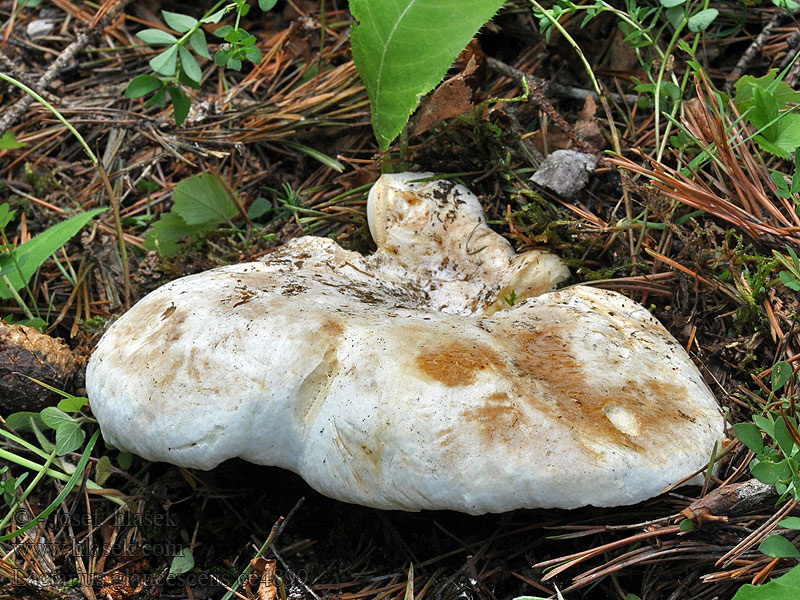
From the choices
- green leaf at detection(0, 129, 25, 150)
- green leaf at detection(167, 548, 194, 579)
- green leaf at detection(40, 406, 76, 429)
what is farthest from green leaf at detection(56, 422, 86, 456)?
green leaf at detection(0, 129, 25, 150)

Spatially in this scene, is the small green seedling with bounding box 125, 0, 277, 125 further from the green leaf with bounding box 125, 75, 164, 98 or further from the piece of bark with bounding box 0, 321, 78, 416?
the piece of bark with bounding box 0, 321, 78, 416

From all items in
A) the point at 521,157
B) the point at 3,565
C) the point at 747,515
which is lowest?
the point at 3,565

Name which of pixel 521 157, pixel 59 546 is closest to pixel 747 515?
pixel 521 157

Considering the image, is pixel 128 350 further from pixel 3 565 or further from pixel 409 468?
pixel 409 468

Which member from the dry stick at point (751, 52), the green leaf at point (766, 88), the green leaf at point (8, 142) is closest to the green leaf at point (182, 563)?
the green leaf at point (8, 142)

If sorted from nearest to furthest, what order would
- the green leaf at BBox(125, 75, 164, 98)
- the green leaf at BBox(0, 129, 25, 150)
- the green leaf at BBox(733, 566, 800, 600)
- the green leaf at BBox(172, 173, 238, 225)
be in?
the green leaf at BBox(733, 566, 800, 600), the green leaf at BBox(125, 75, 164, 98), the green leaf at BBox(172, 173, 238, 225), the green leaf at BBox(0, 129, 25, 150)

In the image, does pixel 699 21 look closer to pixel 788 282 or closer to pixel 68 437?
pixel 788 282

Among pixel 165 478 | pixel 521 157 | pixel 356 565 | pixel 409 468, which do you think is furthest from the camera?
pixel 521 157
